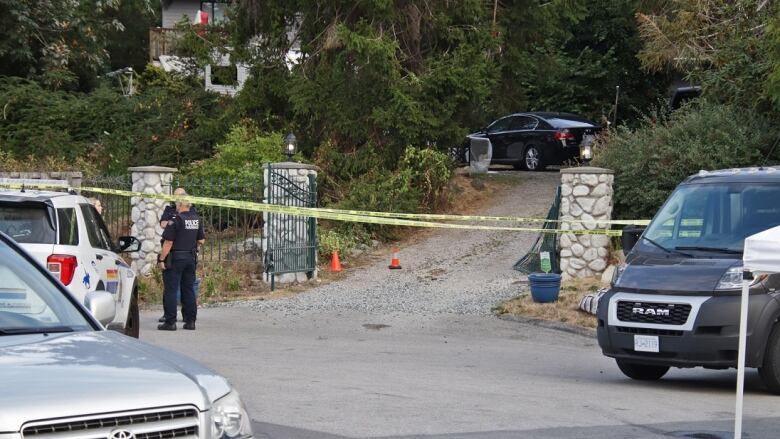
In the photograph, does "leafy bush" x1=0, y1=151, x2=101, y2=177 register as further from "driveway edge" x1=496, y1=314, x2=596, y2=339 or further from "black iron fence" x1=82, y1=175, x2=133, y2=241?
"driveway edge" x1=496, y1=314, x2=596, y2=339

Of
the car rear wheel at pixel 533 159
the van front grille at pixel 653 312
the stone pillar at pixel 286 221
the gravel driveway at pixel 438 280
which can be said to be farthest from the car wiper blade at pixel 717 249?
the car rear wheel at pixel 533 159

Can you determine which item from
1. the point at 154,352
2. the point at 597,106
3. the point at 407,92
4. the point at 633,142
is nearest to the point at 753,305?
the point at 154,352

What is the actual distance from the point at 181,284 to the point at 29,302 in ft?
33.7

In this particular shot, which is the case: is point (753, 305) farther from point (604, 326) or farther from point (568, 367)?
point (568, 367)

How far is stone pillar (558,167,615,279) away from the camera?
2002cm

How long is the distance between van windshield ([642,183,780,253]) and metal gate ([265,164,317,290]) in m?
9.32

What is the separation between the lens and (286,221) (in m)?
21.5

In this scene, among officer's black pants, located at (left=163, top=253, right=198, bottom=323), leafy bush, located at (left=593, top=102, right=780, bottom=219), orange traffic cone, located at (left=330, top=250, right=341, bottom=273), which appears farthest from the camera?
orange traffic cone, located at (left=330, top=250, right=341, bottom=273)

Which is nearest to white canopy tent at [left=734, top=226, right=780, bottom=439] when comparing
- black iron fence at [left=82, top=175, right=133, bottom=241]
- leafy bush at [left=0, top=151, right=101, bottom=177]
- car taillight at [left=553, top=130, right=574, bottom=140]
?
black iron fence at [left=82, top=175, right=133, bottom=241]

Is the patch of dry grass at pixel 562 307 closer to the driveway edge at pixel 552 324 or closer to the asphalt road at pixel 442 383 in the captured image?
the driveway edge at pixel 552 324

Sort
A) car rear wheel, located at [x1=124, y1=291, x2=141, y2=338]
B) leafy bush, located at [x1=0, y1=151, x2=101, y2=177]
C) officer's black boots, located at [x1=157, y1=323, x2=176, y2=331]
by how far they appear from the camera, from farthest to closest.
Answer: leafy bush, located at [x1=0, y1=151, x2=101, y2=177]
officer's black boots, located at [x1=157, y1=323, x2=176, y2=331]
car rear wheel, located at [x1=124, y1=291, x2=141, y2=338]

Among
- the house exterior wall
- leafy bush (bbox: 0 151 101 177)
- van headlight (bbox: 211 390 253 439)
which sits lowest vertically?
van headlight (bbox: 211 390 253 439)

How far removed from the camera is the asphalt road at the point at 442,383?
9.52 metres

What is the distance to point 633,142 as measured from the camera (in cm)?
2209
